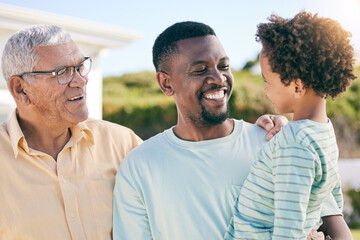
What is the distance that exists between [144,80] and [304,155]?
16.1m

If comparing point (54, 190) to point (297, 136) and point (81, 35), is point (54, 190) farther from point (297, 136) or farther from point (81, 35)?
point (81, 35)

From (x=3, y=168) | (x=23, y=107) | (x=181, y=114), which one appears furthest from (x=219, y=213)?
(x=23, y=107)

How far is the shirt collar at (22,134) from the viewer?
2.57m

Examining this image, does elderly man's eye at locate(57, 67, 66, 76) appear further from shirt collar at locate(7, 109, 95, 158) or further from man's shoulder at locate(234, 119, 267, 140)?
man's shoulder at locate(234, 119, 267, 140)

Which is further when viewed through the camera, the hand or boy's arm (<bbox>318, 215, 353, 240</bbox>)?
the hand

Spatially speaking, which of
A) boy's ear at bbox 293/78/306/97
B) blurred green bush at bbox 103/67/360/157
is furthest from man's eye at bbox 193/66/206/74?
blurred green bush at bbox 103/67/360/157

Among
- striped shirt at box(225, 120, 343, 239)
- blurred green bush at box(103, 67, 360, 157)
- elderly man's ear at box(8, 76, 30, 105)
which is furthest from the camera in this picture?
blurred green bush at box(103, 67, 360, 157)

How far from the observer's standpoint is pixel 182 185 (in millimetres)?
2414

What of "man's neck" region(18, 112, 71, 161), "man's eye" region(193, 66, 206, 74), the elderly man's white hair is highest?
the elderly man's white hair

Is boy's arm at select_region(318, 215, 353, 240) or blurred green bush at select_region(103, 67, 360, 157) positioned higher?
boy's arm at select_region(318, 215, 353, 240)

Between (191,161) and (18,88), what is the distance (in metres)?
1.21

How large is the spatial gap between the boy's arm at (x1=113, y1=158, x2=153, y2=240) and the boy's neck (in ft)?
3.15

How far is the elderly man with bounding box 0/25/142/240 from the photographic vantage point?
8.10ft

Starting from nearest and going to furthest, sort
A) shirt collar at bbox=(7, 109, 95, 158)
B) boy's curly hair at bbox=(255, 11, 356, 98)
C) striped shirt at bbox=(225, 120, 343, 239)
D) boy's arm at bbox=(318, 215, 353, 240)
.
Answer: striped shirt at bbox=(225, 120, 343, 239) → boy's curly hair at bbox=(255, 11, 356, 98) → boy's arm at bbox=(318, 215, 353, 240) → shirt collar at bbox=(7, 109, 95, 158)
